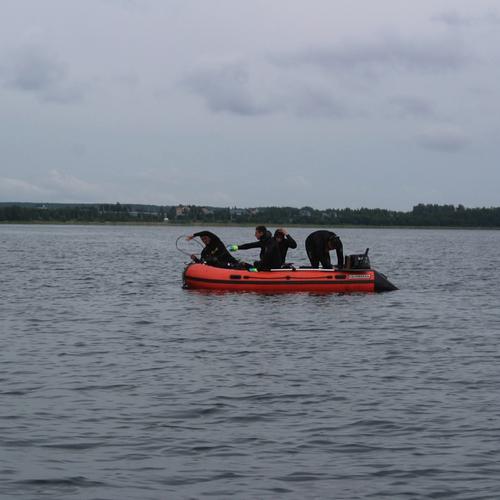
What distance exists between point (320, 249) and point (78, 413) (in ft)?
56.3

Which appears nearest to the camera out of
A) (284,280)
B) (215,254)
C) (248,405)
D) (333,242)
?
(248,405)

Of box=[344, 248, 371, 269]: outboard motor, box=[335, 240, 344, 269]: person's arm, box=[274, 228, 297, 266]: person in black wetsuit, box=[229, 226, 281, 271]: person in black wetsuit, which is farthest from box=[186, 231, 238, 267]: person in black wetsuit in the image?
box=[344, 248, 371, 269]: outboard motor

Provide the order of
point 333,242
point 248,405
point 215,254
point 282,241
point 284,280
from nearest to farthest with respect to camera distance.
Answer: point 248,405 < point 284,280 < point 333,242 < point 282,241 < point 215,254

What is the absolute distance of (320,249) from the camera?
28109 mm

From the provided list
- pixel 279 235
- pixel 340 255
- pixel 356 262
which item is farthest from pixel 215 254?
pixel 356 262

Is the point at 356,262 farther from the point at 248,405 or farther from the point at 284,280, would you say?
the point at 248,405

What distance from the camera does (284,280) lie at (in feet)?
90.5

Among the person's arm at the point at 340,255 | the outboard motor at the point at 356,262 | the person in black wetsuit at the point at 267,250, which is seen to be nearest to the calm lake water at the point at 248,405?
the person in black wetsuit at the point at 267,250

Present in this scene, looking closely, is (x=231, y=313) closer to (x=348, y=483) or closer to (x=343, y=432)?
(x=343, y=432)

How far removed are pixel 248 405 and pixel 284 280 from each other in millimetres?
15581

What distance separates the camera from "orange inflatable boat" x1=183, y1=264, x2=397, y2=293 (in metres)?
27.5

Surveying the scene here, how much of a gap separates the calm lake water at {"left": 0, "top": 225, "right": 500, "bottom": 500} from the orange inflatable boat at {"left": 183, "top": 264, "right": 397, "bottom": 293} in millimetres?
4021

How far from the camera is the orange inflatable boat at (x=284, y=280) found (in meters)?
27.5

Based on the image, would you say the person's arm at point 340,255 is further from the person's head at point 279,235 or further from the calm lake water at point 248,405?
the calm lake water at point 248,405
